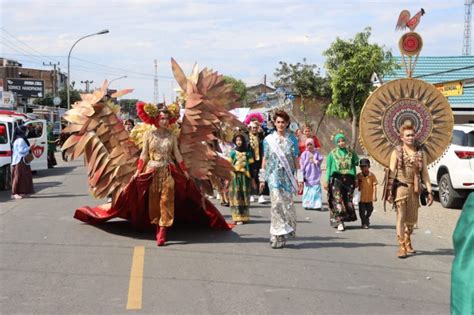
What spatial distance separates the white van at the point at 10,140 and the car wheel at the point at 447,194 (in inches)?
426

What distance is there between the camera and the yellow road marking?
543 cm

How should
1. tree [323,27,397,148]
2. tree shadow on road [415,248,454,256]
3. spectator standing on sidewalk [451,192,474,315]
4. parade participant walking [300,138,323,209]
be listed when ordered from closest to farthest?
spectator standing on sidewalk [451,192,474,315] < tree shadow on road [415,248,454,256] < parade participant walking [300,138,323,209] < tree [323,27,397,148]

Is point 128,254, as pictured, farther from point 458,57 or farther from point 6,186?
point 458,57

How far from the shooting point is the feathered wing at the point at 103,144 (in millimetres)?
8422

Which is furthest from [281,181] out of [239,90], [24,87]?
[239,90]

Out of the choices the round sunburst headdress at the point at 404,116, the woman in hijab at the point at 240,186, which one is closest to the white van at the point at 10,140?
the woman in hijab at the point at 240,186

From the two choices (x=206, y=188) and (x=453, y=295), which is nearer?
(x=453, y=295)

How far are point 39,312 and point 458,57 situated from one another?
84.5ft

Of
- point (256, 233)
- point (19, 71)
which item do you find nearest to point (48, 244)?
point (256, 233)

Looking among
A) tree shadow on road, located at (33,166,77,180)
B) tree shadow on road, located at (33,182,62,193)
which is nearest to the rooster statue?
tree shadow on road, located at (33,182,62,193)

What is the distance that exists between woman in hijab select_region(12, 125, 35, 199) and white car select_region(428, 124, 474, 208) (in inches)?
356

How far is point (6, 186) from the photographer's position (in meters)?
15.9

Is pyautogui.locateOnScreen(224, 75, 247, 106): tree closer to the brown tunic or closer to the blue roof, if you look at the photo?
the brown tunic

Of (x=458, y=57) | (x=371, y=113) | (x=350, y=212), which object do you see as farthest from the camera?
(x=458, y=57)
